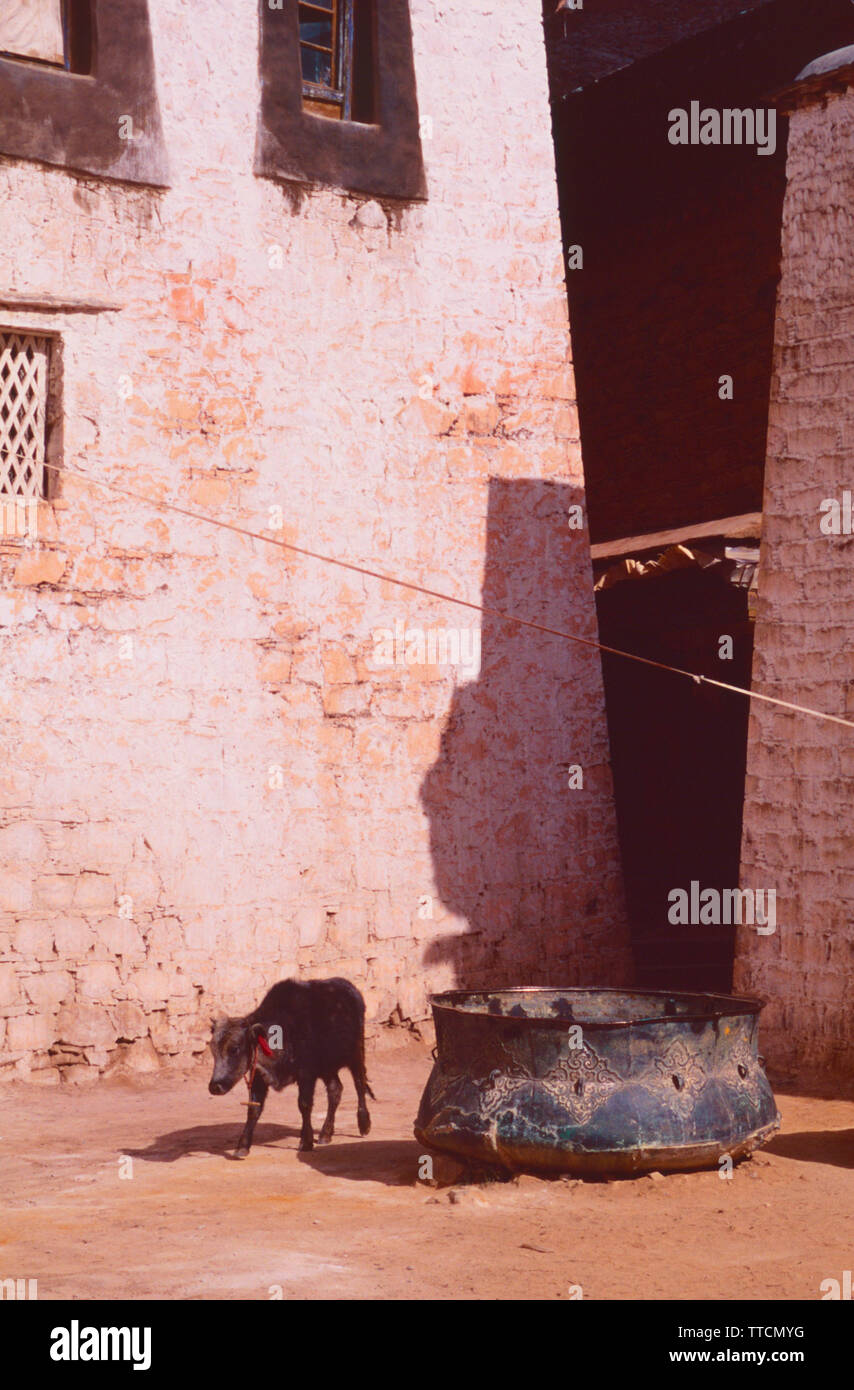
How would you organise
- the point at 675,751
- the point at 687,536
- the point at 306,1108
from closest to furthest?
the point at 306,1108, the point at 687,536, the point at 675,751

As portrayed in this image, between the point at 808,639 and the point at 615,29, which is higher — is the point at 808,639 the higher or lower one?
the lower one

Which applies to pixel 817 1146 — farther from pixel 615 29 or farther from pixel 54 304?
pixel 615 29

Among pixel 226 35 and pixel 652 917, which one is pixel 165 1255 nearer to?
pixel 226 35

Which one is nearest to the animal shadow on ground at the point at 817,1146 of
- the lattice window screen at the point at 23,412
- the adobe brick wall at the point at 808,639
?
the adobe brick wall at the point at 808,639

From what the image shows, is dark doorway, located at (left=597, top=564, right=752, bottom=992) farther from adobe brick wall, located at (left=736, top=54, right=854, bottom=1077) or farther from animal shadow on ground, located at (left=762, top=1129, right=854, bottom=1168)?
animal shadow on ground, located at (left=762, top=1129, right=854, bottom=1168)

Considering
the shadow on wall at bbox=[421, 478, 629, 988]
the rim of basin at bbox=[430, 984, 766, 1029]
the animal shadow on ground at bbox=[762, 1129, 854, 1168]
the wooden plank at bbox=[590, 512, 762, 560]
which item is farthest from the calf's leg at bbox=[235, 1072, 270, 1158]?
the wooden plank at bbox=[590, 512, 762, 560]

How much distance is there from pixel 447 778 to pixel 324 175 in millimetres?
4030

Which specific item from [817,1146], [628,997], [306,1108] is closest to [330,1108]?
[306,1108]

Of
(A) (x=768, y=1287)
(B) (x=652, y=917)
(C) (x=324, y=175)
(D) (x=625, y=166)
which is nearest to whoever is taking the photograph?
(A) (x=768, y=1287)

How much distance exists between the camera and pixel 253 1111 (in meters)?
7.29

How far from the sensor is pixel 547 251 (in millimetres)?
11602

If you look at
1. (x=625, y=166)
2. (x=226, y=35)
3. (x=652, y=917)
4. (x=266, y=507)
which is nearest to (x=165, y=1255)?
(x=266, y=507)

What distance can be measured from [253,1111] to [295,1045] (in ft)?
1.12

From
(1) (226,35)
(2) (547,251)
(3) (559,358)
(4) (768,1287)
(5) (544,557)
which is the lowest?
(4) (768,1287)
